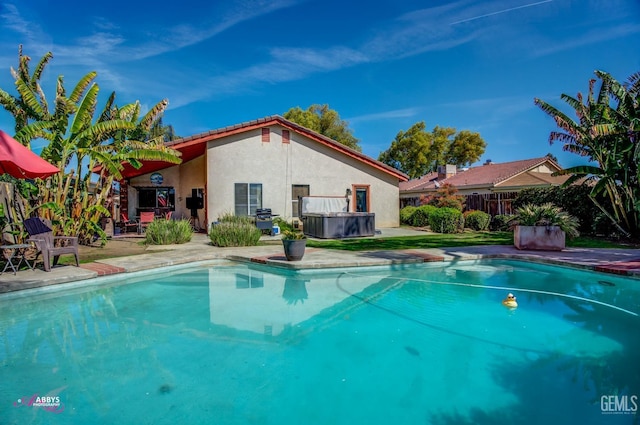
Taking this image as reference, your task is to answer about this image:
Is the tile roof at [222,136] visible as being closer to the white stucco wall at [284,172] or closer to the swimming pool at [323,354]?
the white stucco wall at [284,172]

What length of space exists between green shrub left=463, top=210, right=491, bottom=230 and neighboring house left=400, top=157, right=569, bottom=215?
10.3 ft

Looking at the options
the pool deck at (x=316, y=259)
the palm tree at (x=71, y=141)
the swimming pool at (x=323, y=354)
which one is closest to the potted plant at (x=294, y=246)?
the pool deck at (x=316, y=259)

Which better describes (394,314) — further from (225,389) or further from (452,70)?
(452,70)

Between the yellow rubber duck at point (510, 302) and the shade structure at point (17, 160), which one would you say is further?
the yellow rubber duck at point (510, 302)

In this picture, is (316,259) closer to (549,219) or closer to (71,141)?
(549,219)

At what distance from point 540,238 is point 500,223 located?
817 cm

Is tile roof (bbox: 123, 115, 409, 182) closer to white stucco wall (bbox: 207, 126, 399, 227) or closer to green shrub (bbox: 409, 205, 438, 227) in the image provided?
white stucco wall (bbox: 207, 126, 399, 227)

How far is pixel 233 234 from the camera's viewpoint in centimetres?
1261

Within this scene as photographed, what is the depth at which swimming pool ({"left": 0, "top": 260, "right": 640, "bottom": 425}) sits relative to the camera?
A: 318 cm

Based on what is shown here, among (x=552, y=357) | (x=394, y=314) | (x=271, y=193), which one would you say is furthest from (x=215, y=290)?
(x=271, y=193)

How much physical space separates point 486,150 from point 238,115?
94.0 ft

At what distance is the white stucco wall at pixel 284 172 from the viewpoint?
16.3 metres

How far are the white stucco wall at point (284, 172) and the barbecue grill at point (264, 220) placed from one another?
3.02 feet

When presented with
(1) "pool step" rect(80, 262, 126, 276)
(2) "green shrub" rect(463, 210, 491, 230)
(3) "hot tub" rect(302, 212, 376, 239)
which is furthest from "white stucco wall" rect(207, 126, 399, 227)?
(1) "pool step" rect(80, 262, 126, 276)
